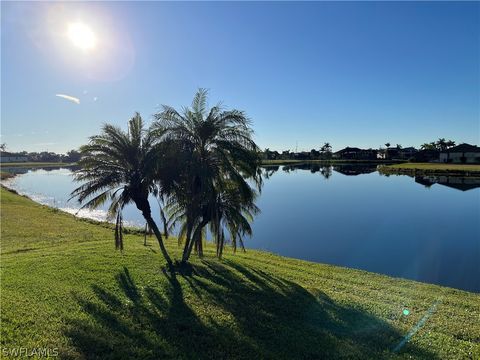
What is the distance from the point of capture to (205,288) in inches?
460

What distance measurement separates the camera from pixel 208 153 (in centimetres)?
1427

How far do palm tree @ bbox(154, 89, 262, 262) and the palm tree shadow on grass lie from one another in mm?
3737

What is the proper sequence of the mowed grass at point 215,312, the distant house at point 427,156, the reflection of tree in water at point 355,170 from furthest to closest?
the distant house at point 427,156
the reflection of tree in water at point 355,170
the mowed grass at point 215,312

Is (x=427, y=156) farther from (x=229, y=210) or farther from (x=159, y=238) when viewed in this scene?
(x=159, y=238)

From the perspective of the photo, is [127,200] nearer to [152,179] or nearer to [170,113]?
[152,179]

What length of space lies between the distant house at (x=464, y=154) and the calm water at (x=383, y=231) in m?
68.0

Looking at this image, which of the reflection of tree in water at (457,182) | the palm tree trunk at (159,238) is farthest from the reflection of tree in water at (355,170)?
the palm tree trunk at (159,238)

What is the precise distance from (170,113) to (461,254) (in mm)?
22666

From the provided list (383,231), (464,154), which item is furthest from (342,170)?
(383,231)

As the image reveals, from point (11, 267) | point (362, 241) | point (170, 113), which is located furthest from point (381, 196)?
point (11, 267)

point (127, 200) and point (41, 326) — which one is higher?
point (127, 200)

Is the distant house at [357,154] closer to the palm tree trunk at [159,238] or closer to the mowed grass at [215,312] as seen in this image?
the mowed grass at [215,312]

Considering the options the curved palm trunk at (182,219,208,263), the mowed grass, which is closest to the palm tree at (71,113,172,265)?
the curved palm trunk at (182,219,208,263)

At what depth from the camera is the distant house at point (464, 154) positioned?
112000 millimetres
